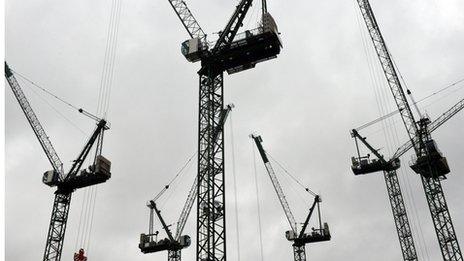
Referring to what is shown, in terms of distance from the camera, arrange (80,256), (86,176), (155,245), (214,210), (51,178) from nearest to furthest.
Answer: (214,210) → (80,256) → (86,176) → (51,178) → (155,245)

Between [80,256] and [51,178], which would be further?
[51,178]

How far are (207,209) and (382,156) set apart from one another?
196 ft

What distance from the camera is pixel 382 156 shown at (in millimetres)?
91312

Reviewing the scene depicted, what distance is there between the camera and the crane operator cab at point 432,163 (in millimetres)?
73188

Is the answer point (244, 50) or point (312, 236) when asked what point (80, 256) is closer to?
Answer: point (244, 50)

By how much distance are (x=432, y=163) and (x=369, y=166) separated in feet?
53.2

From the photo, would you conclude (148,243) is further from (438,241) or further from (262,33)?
(262,33)

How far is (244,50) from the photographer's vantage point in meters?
47.3

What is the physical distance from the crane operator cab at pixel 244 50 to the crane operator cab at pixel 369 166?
46699 millimetres

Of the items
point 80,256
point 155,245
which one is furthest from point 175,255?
point 80,256

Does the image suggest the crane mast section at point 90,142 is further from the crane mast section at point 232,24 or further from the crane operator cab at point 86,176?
the crane mast section at point 232,24

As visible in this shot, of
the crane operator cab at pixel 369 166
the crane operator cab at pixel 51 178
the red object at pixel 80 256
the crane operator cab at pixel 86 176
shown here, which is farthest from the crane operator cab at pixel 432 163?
the crane operator cab at pixel 51 178

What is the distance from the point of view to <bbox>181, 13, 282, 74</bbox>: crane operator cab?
4625 cm

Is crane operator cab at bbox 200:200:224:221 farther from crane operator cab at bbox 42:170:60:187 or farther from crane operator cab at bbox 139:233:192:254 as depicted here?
crane operator cab at bbox 139:233:192:254
